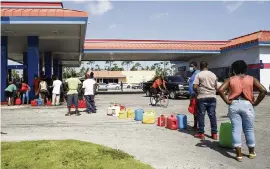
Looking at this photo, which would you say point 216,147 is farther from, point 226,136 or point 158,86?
point 158,86

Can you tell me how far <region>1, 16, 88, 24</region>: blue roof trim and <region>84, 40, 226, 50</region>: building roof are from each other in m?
17.3

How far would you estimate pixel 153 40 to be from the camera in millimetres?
35656

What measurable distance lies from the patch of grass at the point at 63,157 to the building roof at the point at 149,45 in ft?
89.8

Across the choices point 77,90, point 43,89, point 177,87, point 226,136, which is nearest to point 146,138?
point 226,136

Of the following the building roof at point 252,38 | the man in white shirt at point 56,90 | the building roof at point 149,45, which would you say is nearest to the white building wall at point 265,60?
the building roof at point 252,38

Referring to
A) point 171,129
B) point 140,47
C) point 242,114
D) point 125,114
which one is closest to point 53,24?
point 125,114

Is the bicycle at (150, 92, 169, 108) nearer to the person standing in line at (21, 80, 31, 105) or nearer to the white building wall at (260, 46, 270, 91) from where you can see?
the person standing in line at (21, 80, 31, 105)

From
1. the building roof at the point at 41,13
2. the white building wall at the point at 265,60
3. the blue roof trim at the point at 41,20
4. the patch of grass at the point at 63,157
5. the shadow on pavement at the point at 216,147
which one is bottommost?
the shadow on pavement at the point at 216,147

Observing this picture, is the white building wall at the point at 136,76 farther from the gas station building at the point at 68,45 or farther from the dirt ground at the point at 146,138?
the dirt ground at the point at 146,138

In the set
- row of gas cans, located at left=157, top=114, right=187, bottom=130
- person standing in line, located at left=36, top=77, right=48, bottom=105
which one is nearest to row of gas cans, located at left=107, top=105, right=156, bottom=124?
row of gas cans, located at left=157, top=114, right=187, bottom=130

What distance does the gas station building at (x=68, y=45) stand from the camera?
1631 centimetres

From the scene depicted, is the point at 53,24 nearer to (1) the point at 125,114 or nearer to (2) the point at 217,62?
(1) the point at 125,114

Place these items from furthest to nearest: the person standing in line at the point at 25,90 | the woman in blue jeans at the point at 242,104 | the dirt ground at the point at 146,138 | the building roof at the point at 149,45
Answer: the building roof at the point at 149,45
the person standing in line at the point at 25,90
the woman in blue jeans at the point at 242,104
the dirt ground at the point at 146,138

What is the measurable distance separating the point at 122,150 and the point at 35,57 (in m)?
14.2
